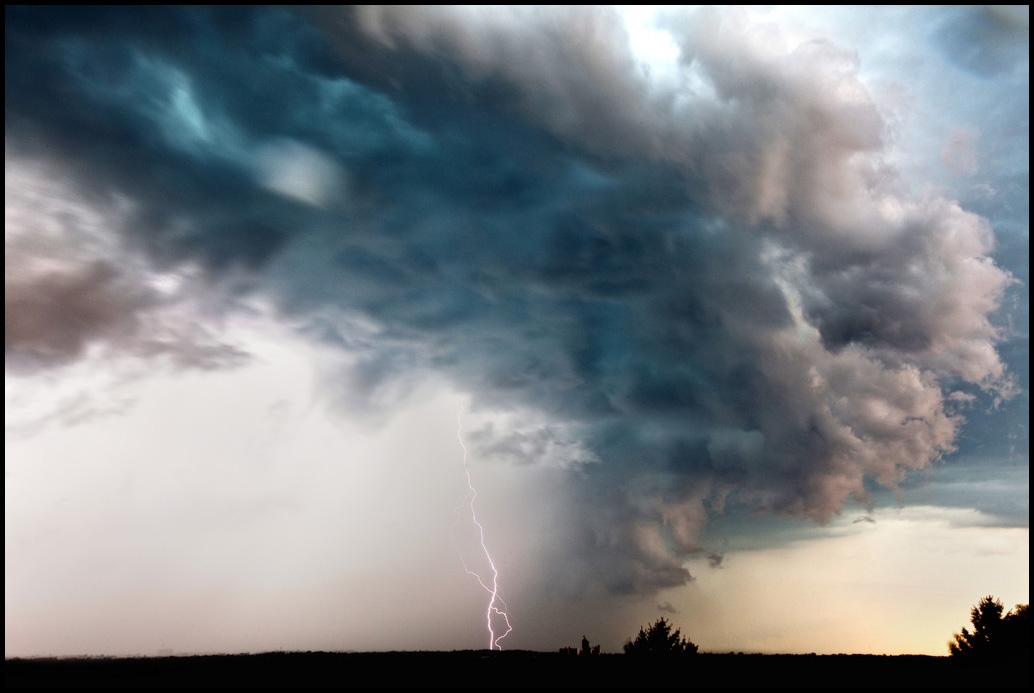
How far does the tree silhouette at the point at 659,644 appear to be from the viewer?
8731cm

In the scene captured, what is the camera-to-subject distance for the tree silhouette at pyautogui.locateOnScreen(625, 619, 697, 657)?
286ft

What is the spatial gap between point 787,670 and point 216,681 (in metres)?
39.1

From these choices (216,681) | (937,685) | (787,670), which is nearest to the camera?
(937,685)

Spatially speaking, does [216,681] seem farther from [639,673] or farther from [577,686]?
[639,673]

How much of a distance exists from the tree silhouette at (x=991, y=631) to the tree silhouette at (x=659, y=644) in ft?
108

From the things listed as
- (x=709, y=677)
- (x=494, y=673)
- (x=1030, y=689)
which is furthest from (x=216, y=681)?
(x=1030, y=689)

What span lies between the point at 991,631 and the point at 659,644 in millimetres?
43450

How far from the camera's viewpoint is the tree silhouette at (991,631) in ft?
270

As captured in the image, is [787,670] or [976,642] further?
[976,642]

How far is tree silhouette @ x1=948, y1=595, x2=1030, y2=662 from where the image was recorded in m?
82.4

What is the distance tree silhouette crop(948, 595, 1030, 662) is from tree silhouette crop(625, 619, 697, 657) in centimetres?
3293

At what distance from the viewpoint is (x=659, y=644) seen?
3479 inches

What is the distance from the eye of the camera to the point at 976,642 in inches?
3489

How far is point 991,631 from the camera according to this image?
8769 centimetres
